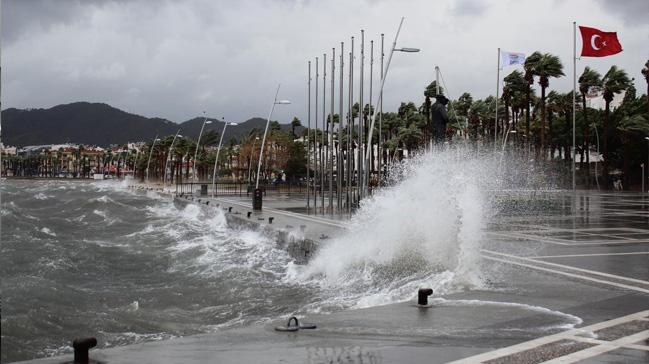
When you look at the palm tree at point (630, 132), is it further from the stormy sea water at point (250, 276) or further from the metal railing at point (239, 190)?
the stormy sea water at point (250, 276)

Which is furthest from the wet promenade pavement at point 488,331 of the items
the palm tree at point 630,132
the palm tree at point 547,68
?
the palm tree at point 630,132

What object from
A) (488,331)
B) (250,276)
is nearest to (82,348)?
(488,331)

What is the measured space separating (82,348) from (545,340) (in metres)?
4.89

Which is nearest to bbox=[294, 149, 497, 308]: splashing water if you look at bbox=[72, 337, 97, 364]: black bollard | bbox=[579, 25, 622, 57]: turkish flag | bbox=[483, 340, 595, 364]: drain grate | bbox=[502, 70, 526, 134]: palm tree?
bbox=[483, 340, 595, 364]: drain grate

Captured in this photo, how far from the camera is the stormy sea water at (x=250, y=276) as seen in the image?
37.8 ft

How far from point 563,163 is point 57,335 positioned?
294 ft

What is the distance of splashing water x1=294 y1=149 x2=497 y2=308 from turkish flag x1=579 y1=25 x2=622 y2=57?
30.2m

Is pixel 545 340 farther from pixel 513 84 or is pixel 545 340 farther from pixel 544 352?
pixel 513 84

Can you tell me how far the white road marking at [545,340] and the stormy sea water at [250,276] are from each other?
49cm

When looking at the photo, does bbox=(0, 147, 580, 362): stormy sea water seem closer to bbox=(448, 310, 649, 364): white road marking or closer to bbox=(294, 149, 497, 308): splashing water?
bbox=(294, 149, 497, 308): splashing water

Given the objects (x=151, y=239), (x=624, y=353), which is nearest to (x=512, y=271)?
(x=624, y=353)

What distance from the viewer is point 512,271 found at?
43.3 feet

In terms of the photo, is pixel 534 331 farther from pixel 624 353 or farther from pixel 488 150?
pixel 488 150

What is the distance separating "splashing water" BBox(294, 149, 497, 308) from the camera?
43.2 ft
